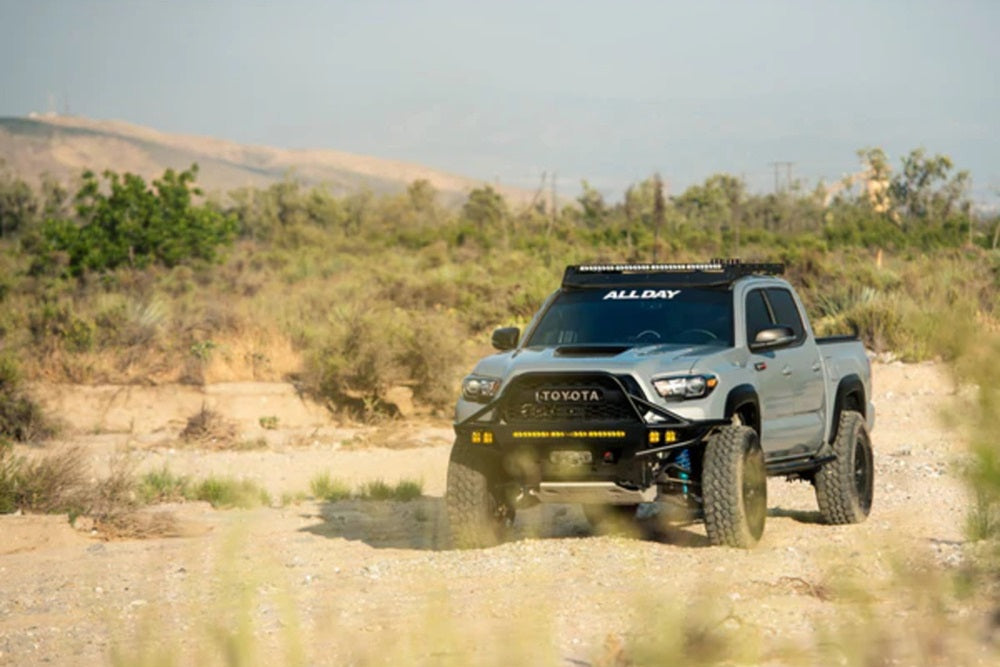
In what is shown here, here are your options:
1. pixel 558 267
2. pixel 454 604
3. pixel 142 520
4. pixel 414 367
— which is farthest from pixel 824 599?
pixel 558 267

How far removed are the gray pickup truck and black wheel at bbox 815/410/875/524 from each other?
0.01 metres

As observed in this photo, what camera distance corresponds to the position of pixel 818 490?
12047mm

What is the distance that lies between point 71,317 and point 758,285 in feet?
54.4

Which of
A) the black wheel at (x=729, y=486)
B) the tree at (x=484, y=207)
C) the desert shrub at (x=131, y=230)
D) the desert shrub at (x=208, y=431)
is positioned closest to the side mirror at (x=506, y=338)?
the black wheel at (x=729, y=486)

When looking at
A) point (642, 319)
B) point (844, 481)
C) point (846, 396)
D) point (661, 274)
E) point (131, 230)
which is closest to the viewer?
point (642, 319)

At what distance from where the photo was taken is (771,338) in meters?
10.9

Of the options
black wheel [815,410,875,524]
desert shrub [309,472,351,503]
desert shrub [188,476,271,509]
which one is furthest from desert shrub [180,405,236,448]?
black wheel [815,410,875,524]

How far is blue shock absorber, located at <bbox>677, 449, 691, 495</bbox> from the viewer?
10.3 metres

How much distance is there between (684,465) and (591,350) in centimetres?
103

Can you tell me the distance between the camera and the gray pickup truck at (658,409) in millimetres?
10109

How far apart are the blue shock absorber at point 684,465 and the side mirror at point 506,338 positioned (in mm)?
1665

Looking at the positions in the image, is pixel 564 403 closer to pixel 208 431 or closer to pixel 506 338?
pixel 506 338

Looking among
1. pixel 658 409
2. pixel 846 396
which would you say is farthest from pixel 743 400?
pixel 846 396

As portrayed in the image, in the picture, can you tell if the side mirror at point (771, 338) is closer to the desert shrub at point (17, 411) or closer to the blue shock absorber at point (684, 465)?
the blue shock absorber at point (684, 465)
